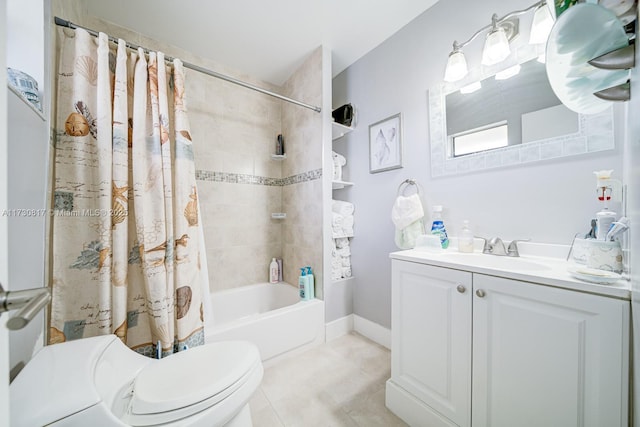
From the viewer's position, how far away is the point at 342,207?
72.9 inches

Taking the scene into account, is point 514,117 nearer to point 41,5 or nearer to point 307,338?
point 307,338

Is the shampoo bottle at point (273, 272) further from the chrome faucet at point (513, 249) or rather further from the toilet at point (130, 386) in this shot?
the chrome faucet at point (513, 249)

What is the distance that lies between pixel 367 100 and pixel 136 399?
2110mm

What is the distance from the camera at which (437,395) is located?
3.04 ft

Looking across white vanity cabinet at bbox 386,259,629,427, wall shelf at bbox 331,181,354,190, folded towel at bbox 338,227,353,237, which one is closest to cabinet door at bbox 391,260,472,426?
white vanity cabinet at bbox 386,259,629,427

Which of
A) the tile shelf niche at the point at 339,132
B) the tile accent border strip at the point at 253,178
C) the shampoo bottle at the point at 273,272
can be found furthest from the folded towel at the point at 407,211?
the shampoo bottle at the point at 273,272

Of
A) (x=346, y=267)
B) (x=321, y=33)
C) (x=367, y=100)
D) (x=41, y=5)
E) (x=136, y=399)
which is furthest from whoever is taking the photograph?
(x=346, y=267)

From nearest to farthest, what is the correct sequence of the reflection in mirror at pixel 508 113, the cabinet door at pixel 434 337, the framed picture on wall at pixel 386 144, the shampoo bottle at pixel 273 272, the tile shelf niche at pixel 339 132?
the cabinet door at pixel 434 337
the reflection in mirror at pixel 508 113
the framed picture on wall at pixel 386 144
the tile shelf niche at pixel 339 132
the shampoo bottle at pixel 273 272

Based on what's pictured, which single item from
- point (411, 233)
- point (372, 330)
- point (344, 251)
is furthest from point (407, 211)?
point (372, 330)

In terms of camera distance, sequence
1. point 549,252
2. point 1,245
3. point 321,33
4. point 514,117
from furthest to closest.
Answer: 1. point 321,33
2. point 514,117
3. point 549,252
4. point 1,245

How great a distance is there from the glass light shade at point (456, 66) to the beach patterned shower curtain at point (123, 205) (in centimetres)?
155

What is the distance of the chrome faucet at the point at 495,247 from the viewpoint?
3.45 feet

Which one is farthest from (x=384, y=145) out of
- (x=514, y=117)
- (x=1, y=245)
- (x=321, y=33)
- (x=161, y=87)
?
(x=1, y=245)

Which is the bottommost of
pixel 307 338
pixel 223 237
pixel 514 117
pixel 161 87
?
pixel 307 338
